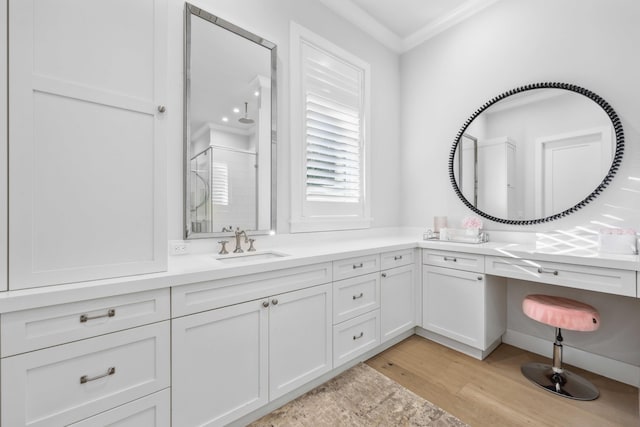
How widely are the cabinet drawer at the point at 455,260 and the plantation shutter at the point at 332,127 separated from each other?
89 cm

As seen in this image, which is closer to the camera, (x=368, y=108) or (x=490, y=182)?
(x=490, y=182)

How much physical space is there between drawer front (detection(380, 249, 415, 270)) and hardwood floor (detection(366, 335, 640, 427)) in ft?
2.47

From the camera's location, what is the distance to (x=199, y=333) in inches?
53.7

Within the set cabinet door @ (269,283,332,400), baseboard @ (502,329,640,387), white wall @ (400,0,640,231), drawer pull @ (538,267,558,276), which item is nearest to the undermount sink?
cabinet door @ (269,283,332,400)

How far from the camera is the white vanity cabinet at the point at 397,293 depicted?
2338mm

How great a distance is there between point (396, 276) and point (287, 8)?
8.08 feet

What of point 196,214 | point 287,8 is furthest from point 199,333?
point 287,8

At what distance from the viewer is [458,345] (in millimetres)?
2432

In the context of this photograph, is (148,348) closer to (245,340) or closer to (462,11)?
(245,340)

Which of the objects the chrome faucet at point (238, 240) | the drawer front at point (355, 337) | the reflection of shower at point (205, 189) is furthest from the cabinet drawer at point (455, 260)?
the reflection of shower at point (205, 189)

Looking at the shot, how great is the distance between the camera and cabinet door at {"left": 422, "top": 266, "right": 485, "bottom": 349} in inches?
89.0

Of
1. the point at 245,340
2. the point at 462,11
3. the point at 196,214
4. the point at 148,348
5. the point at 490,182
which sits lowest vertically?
the point at 245,340

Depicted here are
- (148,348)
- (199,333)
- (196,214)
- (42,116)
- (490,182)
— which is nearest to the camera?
(42,116)

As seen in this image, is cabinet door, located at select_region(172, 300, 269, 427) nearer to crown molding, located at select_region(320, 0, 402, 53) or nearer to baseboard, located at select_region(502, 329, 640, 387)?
baseboard, located at select_region(502, 329, 640, 387)
